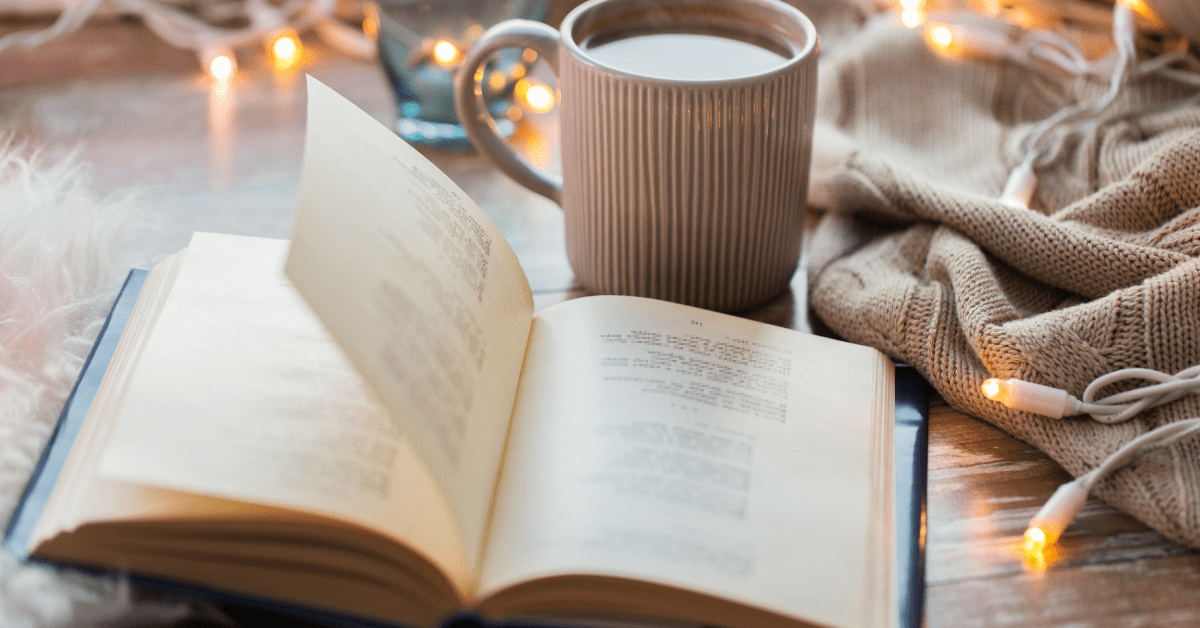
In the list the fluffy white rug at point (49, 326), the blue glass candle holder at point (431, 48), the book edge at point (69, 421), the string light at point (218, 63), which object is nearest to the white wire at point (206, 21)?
the string light at point (218, 63)

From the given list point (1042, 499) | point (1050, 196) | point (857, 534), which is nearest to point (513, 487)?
point (857, 534)

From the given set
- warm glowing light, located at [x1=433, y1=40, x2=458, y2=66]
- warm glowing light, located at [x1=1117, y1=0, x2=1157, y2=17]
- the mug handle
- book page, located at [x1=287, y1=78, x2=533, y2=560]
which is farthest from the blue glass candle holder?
warm glowing light, located at [x1=1117, y1=0, x2=1157, y2=17]

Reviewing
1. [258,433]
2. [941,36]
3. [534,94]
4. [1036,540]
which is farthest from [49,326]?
[941,36]

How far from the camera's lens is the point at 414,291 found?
44cm

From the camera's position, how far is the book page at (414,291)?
39cm

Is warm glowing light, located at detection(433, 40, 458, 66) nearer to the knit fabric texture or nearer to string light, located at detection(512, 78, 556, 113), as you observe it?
string light, located at detection(512, 78, 556, 113)

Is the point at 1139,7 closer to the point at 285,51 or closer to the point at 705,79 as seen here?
the point at 705,79

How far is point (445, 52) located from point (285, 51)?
9.7 inches

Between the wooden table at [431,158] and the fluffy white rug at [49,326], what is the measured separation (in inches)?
1.5

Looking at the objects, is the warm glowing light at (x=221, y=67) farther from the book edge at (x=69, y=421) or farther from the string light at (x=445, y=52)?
the book edge at (x=69, y=421)

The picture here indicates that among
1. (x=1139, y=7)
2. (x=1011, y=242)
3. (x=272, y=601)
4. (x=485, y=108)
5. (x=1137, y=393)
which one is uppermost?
(x=1139, y=7)

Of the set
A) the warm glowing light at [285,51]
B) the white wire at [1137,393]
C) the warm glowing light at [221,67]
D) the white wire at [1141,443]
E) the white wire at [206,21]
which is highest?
the white wire at [206,21]

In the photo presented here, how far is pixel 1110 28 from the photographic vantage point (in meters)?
0.78

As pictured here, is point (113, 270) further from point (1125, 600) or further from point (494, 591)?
point (1125, 600)
